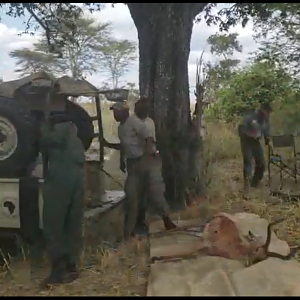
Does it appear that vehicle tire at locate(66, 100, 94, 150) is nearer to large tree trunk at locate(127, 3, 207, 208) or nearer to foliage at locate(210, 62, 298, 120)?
large tree trunk at locate(127, 3, 207, 208)

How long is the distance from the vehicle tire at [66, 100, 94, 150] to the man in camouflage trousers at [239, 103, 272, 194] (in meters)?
2.80

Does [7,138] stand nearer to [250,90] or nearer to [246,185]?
[246,185]

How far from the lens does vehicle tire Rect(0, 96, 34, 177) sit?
15.2 feet

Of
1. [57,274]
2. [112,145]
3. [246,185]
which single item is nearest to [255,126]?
[246,185]

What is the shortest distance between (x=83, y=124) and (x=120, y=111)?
1.54 ft

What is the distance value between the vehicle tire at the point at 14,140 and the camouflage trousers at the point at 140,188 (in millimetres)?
1131

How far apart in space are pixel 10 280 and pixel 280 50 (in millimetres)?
9357

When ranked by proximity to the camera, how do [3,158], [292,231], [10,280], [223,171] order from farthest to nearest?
[223,171] < [292,231] < [3,158] < [10,280]

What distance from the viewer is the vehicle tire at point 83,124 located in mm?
5893

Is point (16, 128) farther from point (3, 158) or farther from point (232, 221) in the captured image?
point (232, 221)

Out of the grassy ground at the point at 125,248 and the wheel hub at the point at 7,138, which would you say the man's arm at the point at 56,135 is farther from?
the grassy ground at the point at 125,248

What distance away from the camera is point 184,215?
649 centimetres

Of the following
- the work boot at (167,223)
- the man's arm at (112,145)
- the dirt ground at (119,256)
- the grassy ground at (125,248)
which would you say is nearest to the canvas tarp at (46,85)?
the man's arm at (112,145)

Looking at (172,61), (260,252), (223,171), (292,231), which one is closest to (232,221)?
(260,252)
